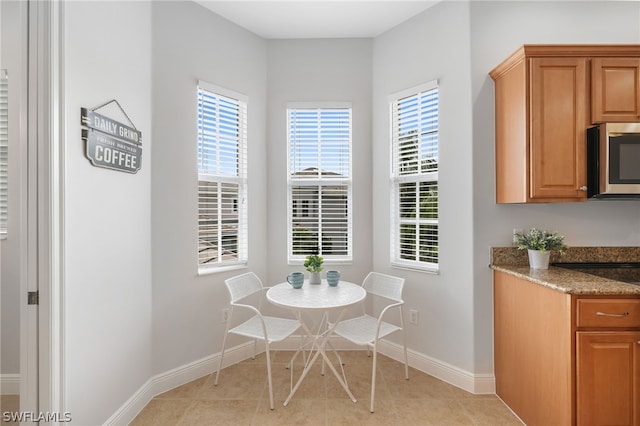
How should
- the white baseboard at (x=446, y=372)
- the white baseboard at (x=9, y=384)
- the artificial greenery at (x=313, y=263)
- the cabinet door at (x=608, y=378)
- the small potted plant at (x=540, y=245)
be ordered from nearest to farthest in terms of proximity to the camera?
the white baseboard at (x=9, y=384)
the cabinet door at (x=608, y=378)
the small potted plant at (x=540, y=245)
the white baseboard at (x=446, y=372)
the artificial greenery at (x=313, y=263)

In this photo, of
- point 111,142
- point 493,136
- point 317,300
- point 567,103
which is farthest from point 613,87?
point 111,142

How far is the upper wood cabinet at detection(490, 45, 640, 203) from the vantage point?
81.0 inches

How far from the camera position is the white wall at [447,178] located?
2.46m

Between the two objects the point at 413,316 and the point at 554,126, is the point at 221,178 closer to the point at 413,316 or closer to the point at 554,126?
the point at 413,316

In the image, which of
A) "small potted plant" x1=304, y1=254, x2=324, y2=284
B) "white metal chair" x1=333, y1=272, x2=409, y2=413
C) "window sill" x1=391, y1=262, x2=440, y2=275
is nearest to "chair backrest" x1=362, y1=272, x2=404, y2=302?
"white metal chair" x1=333, y1=272, x2=409, y2=413

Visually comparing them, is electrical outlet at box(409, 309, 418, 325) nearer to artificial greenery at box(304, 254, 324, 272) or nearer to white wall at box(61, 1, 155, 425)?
artificial greenery at box(304, 254, 324, 272)

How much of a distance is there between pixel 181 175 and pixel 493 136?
262 centimetres

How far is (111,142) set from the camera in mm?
1975

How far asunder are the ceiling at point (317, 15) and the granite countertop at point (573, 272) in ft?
7.55

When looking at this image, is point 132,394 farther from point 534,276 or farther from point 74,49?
point 534,276

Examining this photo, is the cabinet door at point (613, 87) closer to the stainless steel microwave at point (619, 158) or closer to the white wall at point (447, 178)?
the stainless steel microwave at point (619, 158)

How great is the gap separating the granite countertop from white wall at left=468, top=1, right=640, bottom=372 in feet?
0.24

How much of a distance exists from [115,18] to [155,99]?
571 mm

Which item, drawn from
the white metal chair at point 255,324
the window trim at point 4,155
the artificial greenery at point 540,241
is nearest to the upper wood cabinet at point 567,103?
the artificial greenery at point 540,241
